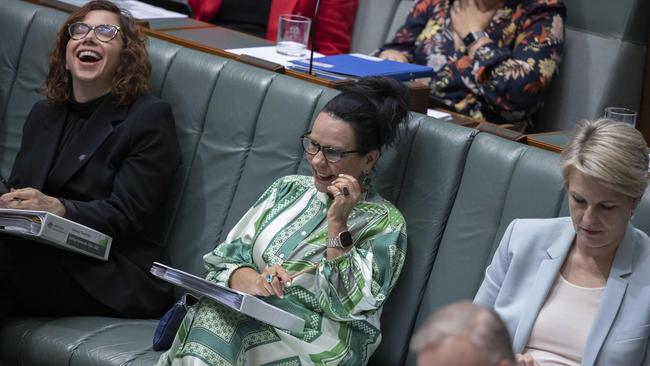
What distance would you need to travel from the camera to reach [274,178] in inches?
115

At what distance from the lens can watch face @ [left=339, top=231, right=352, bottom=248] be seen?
249 centimetres

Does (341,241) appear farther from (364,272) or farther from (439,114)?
(439,114)

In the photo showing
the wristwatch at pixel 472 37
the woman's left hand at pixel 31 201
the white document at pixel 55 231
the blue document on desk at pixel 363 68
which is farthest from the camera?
the wristwatch at pixel 472 37

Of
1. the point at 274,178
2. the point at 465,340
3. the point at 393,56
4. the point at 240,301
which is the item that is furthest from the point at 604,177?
the point at 393,56

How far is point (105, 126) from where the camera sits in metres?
3.01

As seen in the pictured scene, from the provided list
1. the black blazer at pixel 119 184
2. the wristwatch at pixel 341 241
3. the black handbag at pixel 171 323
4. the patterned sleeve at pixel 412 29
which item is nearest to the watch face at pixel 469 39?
the patterned sleeve at pixel 412 29

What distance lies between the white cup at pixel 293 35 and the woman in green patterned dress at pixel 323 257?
2.51 ft

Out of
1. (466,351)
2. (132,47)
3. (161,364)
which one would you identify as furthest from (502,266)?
(132,47)

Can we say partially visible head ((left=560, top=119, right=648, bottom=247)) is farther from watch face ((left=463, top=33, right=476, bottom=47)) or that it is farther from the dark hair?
watch face ((left=463, top=33, right=476, bottom=47))

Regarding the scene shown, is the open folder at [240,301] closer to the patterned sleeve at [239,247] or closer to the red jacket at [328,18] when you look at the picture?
the patterned sleeve at [239,247]

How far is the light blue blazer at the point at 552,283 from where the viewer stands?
7.10 feet

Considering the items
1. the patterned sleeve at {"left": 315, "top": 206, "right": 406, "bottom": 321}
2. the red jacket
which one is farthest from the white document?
the red jacket

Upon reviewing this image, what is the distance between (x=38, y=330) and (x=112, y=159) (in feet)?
1.57

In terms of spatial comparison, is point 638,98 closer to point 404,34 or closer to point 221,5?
point 404,34
